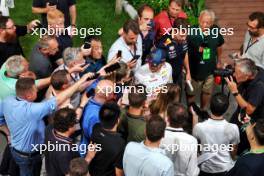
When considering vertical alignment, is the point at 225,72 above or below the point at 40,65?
below

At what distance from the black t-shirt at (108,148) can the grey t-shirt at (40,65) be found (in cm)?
163

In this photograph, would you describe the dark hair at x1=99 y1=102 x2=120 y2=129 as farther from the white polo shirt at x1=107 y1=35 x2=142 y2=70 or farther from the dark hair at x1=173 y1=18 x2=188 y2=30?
the dark hair at x1=173 y1=18 x2=188 y2=30

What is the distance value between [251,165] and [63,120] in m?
1.98

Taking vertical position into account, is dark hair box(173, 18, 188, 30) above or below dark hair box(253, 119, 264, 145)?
above

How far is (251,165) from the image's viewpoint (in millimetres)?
4395

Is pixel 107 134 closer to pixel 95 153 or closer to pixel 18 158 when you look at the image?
pixel 95 153

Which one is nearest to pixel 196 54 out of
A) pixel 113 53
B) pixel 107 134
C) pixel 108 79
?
pixel 113 53

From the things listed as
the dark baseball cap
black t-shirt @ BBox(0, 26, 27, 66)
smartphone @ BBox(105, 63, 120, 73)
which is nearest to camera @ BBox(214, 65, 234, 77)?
the dark baseball cap

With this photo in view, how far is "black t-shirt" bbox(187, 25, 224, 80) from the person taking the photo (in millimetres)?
6871

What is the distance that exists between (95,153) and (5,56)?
2499 mm

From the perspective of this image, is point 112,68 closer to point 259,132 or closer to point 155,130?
point 155,130

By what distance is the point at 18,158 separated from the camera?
5.32m

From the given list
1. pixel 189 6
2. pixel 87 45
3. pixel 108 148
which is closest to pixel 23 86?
pixel 108 148

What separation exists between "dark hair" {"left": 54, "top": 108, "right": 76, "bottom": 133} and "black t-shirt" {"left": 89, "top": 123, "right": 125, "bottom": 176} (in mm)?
307
